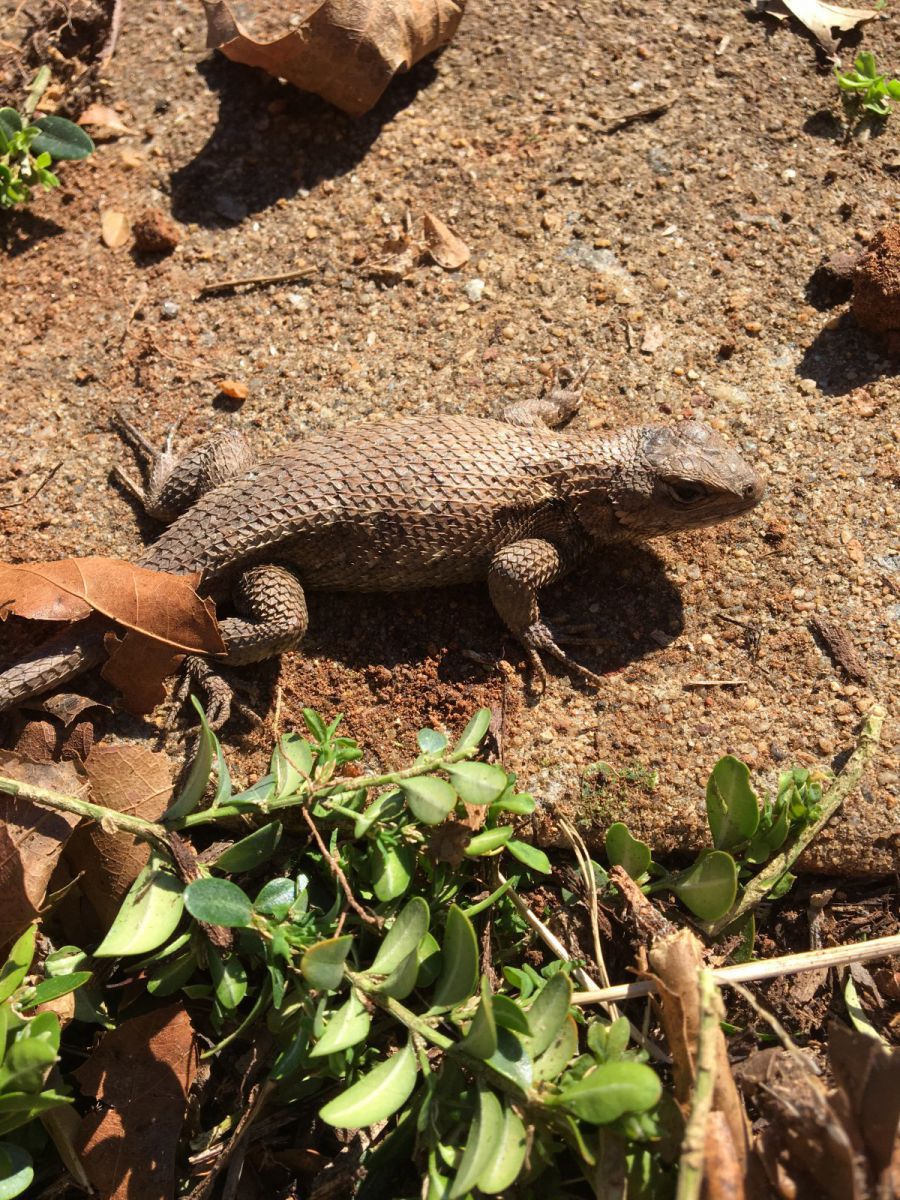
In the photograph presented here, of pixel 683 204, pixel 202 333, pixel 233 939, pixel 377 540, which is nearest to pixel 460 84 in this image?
pixel 683 204

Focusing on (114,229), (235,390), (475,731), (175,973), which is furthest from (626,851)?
(114,229)

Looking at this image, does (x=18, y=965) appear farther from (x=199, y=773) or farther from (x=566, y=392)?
(x=566, y=392)

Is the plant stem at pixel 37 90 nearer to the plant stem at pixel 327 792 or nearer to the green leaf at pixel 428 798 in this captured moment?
the plant stem at pixel 327 792

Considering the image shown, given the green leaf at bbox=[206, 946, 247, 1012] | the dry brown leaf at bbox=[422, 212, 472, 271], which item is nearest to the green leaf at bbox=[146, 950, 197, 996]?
the green leaf at bbox=[206, 946, 247, 1012]

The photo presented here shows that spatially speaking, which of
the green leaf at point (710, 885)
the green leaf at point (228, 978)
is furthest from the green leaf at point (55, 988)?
the green leaf at point (710, 885)

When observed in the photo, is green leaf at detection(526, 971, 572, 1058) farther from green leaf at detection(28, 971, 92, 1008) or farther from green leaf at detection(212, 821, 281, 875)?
green leaf at detection(28, 971, 92, 1008)

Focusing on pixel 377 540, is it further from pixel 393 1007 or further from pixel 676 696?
pixel 393 1007
